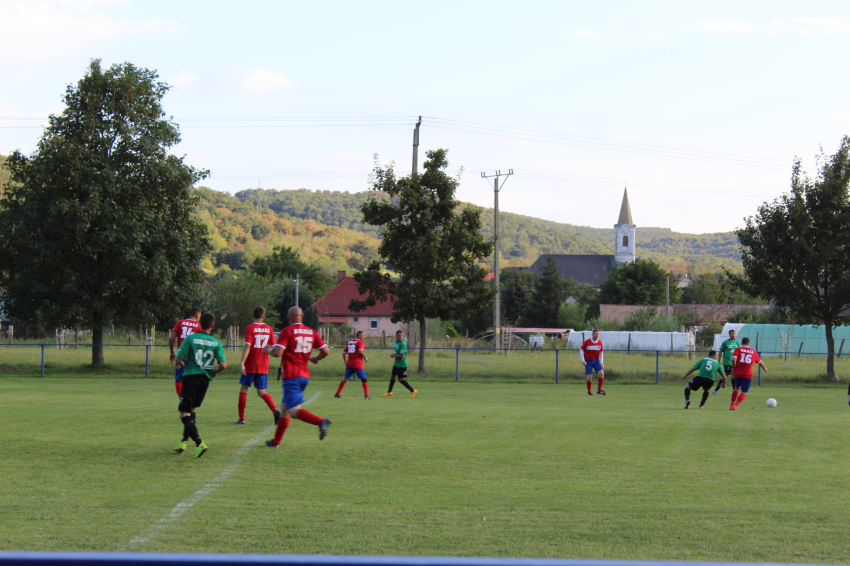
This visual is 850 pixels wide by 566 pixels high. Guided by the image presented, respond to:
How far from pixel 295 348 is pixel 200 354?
121 cm

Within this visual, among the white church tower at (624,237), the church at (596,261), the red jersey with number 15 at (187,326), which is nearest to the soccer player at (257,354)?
the red jersey with number 15 at (187,326)

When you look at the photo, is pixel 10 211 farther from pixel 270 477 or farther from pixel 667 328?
pixel 667 328

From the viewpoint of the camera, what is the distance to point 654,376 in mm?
28344

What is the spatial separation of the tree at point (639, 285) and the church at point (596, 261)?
46574 millimetres

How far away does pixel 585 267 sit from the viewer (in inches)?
5719

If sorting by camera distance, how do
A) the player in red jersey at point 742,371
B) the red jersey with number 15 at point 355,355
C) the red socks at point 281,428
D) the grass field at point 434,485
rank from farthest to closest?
the red jersey with number 15 at point 355,355, the player in red jersey at point 742,371, the red socks at point 281,428, the grass field at point 434,485

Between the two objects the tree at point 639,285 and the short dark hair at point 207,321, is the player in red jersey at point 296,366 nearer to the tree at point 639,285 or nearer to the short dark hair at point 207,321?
the short dark hair at point 207,321

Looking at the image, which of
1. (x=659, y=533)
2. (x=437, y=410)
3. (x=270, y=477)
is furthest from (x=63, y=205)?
(x=659, y=533)

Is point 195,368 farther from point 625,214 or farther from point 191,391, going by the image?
point 625,214

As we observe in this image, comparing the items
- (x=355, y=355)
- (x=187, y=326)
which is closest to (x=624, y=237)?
(x=355, y=355)

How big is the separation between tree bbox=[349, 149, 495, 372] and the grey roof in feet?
377

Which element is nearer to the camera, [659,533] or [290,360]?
[659,533]

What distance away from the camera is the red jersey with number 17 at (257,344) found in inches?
462

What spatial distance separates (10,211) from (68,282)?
3986mm
